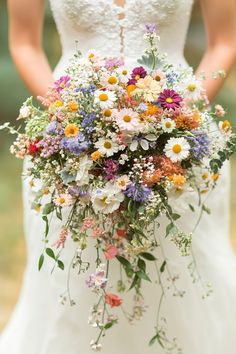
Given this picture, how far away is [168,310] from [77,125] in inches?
39.9

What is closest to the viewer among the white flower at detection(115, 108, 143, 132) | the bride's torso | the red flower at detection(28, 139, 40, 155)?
the white flower at detection(115, 108, 143, 132)

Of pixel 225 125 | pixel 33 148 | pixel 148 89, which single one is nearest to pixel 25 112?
pixel 33 148

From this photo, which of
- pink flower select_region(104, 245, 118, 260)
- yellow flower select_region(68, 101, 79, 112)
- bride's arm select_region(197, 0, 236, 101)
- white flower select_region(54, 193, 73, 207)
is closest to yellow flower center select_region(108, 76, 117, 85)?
yellow flower select_region(68, 101, 79, 112)

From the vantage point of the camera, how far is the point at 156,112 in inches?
87.6

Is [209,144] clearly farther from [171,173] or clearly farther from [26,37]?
[26,37]

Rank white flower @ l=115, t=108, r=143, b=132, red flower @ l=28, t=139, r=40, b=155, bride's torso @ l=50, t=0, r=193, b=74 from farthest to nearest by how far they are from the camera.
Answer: bride's torso @ l=50, t=0, r=193, b=74
red flower @ l=28, t=139, r=40, b=155
white flower @ l=115, t=108, r=143, b=132

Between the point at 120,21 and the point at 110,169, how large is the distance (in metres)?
0.84

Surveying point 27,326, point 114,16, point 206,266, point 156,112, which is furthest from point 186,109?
point 27,326

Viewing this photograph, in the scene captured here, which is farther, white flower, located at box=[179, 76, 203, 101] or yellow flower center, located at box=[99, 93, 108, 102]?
white flower, located at box=[179, 76, 203, 101]

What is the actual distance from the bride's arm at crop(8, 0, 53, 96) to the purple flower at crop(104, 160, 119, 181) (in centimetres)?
74

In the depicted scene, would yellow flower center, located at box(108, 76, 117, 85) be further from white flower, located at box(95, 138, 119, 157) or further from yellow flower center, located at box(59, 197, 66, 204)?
yellow flower center, located at box(59, 197, 66, 204)

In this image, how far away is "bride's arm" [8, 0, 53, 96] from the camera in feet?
9.46

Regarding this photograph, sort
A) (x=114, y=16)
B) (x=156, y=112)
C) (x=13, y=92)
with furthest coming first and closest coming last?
1. (x=13, y=92)
2. (x=114, y=16)
3. (x=156, y=112)

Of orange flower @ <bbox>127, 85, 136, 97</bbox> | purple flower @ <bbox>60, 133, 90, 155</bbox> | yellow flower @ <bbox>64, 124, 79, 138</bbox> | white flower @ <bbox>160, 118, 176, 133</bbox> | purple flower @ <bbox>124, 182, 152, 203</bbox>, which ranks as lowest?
purple flower @ <bbox>124, 182, 152, 203</bbox>
